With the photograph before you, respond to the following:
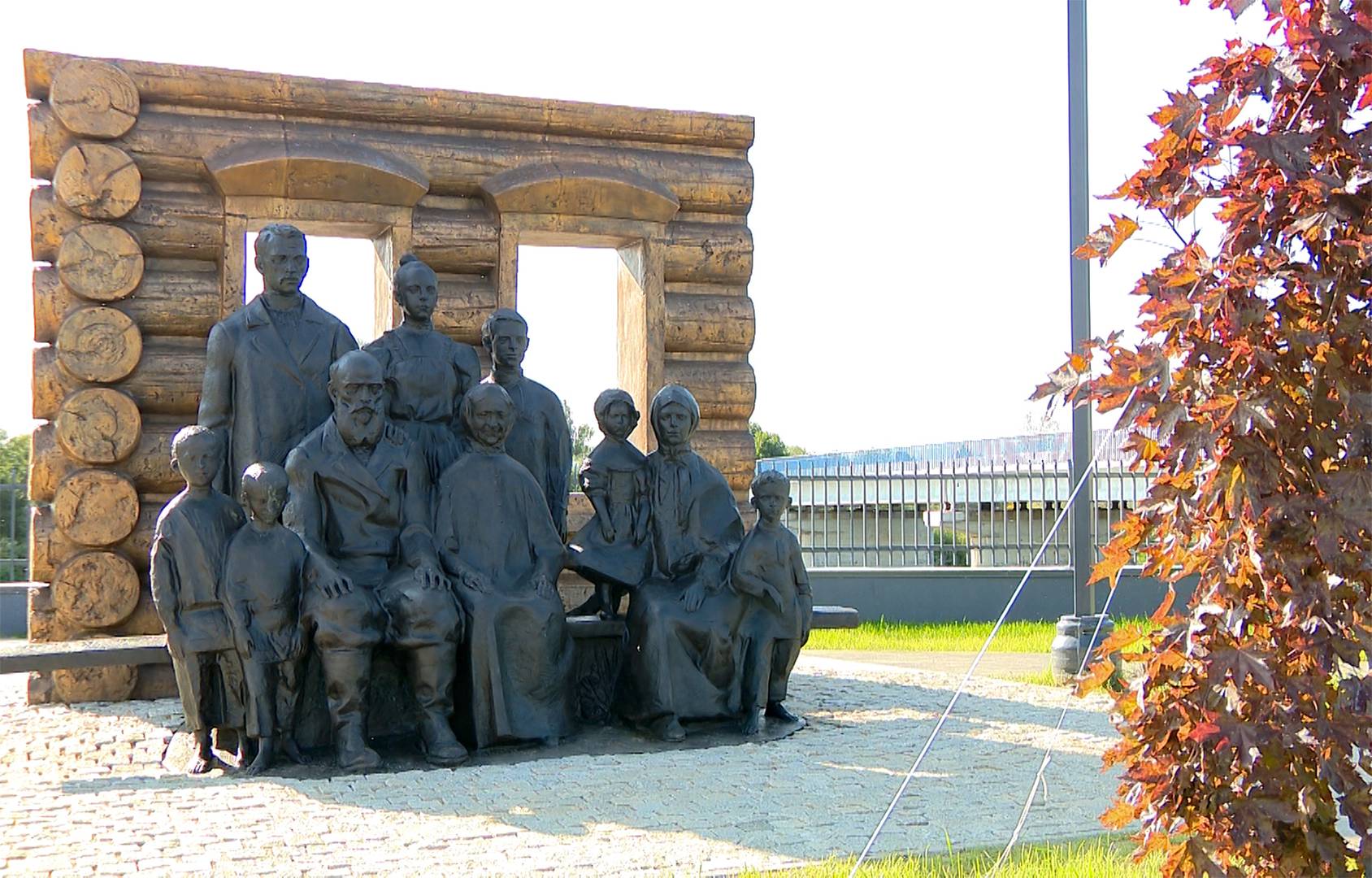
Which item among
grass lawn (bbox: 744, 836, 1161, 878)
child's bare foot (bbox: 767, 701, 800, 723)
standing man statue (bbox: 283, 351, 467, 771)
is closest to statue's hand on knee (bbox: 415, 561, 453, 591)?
standing man statue (bbox: 283, 351, 467, 771)

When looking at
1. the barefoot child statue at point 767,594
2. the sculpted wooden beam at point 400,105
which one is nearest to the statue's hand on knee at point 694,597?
the barefoot child statue at point 767,594

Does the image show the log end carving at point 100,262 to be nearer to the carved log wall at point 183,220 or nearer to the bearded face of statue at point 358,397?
the carved log wall at point 183,220

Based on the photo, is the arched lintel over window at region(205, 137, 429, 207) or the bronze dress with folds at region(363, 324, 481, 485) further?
the arched lintel over window at region(205, 137, 429, 207)

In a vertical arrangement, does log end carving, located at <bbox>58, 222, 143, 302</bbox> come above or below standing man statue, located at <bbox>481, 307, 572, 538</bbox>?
above

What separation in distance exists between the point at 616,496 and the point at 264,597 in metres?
2.20

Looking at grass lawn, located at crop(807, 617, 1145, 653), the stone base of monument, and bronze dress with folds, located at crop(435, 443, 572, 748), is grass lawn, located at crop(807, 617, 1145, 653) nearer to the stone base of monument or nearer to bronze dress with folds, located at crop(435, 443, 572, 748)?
the stone base of monument

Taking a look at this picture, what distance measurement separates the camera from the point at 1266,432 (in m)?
3.16

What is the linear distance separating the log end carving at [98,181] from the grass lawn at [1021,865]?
6589mm

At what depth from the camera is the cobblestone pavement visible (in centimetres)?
483

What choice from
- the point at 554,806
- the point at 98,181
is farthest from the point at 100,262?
the point at 554,806

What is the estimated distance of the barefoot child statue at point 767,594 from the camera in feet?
24.8

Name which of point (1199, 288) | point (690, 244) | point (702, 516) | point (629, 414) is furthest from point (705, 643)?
point (1199, 288)

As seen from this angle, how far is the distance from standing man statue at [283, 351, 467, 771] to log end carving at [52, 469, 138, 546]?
93.5 inches

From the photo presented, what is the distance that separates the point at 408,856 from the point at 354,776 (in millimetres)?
1692
